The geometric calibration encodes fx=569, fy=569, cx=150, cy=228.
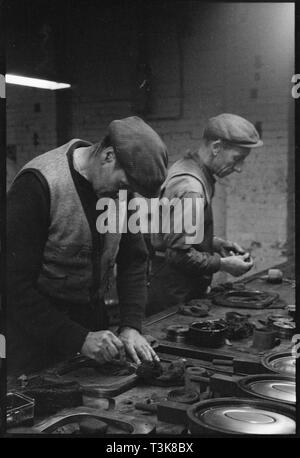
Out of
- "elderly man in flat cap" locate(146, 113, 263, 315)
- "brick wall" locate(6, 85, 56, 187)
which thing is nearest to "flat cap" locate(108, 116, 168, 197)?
→ "elderly man in flat cap" locate(146, 113, 263, 315)

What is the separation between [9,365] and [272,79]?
4072 millimetres

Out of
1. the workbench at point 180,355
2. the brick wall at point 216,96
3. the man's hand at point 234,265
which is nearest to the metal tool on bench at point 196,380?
the workbench at point 180,355

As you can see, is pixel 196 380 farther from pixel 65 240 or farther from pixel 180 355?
pixel 65 240

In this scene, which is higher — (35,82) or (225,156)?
(35,82)

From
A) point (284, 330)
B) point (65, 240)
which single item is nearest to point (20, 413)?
point (65, 240)

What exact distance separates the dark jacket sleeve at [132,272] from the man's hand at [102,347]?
417 millimetres

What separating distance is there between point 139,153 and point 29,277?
2.00 feet

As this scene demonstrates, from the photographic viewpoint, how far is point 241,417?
1663mm

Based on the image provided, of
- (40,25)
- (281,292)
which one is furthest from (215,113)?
(281,292)

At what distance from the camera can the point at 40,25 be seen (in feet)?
14.5

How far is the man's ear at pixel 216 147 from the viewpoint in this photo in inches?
137

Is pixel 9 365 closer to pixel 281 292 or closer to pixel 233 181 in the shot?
pixel 281 292

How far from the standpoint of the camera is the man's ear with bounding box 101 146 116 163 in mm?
2150
